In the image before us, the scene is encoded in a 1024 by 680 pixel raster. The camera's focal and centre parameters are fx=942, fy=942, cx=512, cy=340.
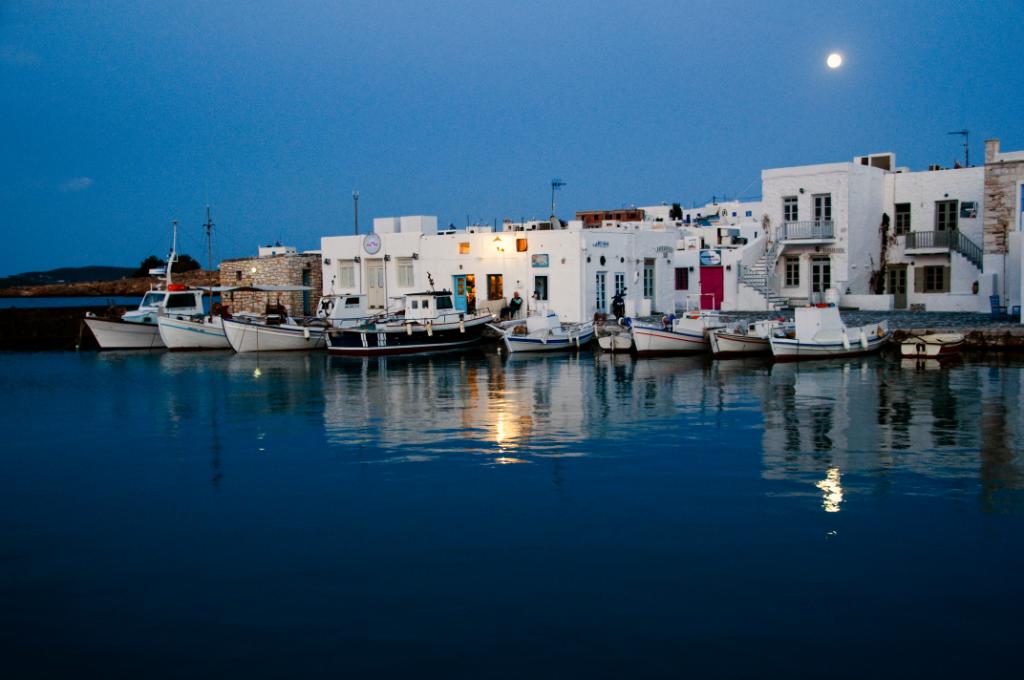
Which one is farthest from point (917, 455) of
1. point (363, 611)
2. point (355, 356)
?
point (355, 356)

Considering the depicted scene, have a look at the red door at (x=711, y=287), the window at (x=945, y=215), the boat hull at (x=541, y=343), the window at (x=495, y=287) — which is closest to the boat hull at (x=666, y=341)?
the boat hull at (x=541, y=343)

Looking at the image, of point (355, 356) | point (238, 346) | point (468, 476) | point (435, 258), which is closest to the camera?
point (468, 476)

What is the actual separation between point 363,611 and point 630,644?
2.38 metres

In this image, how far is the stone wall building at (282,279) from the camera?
43.9 metres

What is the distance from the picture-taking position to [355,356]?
32844mm

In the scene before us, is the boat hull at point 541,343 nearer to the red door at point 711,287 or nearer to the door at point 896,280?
the red door at point 711,287

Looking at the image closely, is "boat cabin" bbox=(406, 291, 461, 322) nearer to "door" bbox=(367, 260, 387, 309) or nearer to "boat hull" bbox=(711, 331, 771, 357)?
"door" bbox=(367, 260, 387, 309)

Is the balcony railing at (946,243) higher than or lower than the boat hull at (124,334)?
higher

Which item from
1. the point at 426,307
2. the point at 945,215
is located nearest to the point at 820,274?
the point at 945,215

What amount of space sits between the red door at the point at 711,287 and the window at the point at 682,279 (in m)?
0.63

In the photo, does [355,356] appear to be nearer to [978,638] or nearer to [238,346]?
[238,346]

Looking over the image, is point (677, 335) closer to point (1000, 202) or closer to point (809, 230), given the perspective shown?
point (809, 230)

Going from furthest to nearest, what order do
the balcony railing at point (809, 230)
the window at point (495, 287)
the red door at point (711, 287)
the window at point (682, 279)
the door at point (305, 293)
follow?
the door at point (305, 293), the window at point (682, 279), the red door at point (711, 287), the balcony railing at point (809, 230), the window at point (495, 287)

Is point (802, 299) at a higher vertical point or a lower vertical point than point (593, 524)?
higher
